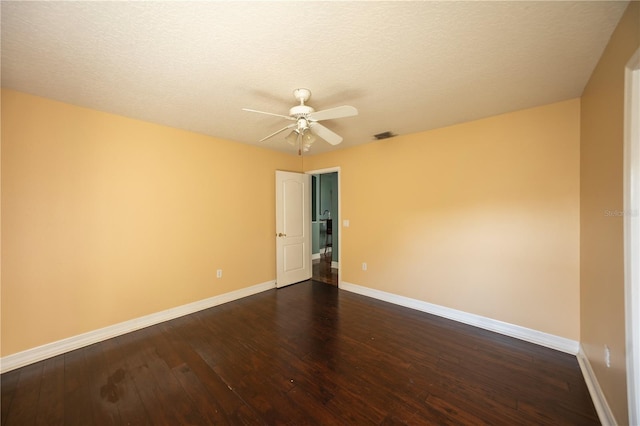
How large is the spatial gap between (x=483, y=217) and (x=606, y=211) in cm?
111

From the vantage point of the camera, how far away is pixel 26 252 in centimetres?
204

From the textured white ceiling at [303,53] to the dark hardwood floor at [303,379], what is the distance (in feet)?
8.13

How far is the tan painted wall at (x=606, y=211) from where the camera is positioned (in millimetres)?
1279

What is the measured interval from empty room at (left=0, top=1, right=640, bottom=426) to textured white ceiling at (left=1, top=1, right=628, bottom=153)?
0.02 meters

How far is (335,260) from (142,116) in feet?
14.0

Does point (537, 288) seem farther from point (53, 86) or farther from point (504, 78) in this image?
point (53, 86)

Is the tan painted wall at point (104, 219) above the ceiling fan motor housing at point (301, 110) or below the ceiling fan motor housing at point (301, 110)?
below

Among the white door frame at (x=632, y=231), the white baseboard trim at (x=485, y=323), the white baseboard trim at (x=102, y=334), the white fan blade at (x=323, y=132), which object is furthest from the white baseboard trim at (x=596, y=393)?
the white baseboard trim at (x=102, y=334)

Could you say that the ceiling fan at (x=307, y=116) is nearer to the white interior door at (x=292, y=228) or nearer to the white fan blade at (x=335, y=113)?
the white fan blade at (x=335, y=113)

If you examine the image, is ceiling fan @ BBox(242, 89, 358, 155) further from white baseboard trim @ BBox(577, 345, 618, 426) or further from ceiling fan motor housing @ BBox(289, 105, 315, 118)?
white baseboard trim @ BBox(577, 345, 618, 426)

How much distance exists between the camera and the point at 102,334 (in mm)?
2391

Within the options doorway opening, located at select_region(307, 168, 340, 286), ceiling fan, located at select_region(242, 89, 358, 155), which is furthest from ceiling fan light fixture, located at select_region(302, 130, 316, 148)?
doorway opening, located at select_region(307, 168, 340, 286)

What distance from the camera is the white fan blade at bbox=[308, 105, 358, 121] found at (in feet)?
5.61

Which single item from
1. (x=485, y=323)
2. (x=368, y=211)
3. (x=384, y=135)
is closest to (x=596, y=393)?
(x=485, y=323)
